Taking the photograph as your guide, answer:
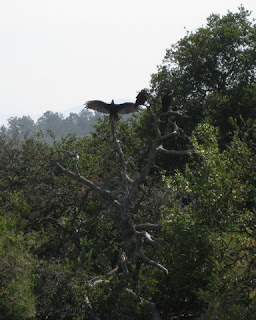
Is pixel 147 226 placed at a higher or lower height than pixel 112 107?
lower

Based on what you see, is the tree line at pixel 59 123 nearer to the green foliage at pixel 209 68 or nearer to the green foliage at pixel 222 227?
the green foliage at pixel 209 68

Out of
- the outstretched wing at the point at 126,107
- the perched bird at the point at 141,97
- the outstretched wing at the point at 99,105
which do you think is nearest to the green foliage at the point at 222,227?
the perched bird at the point at 141,97

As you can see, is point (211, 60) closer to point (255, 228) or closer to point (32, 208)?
point (32, 208)

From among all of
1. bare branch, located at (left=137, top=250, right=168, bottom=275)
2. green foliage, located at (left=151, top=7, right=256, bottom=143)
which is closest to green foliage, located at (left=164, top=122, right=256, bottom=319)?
bare branch, located at (left=137, top=250, right=168, bottom=275)

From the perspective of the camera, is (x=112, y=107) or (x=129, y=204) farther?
(x=112, y=107)

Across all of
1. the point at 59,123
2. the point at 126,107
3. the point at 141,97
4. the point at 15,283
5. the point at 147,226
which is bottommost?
the point at 15,283

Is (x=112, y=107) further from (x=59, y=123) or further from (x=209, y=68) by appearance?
(x=59, y=123)

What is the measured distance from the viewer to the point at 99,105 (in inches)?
469

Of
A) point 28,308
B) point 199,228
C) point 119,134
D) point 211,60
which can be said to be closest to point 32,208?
point 28,308

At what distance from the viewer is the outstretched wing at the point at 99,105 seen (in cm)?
1188

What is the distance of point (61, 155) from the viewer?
1514 cm

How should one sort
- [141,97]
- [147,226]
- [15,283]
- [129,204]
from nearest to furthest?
[15,283]
[147,226]
[129,204]
[141,97]

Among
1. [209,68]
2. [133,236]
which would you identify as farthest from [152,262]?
[209,68]

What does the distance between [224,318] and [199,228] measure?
1.75 meters
